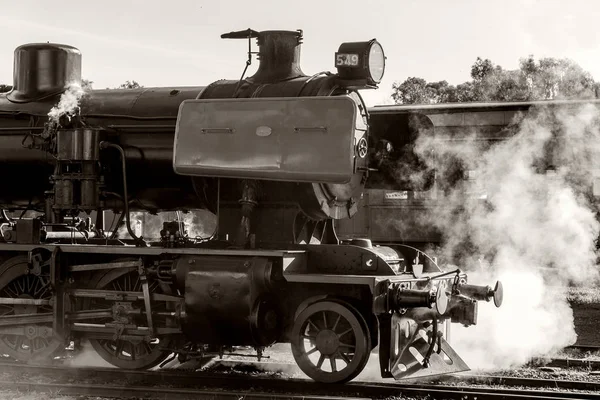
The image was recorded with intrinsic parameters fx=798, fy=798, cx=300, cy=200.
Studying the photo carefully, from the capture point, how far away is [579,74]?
2708 centimetres

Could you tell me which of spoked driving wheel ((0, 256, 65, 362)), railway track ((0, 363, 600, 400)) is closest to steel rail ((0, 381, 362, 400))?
railway track ((0, 363, 600, 400))

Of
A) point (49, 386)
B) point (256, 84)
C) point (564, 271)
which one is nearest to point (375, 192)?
point (564, 271)

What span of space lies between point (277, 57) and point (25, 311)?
3605 mm

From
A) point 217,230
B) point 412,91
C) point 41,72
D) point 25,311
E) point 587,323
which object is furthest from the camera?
point 412,91

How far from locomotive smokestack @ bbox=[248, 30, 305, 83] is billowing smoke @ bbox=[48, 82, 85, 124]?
6.13 ft

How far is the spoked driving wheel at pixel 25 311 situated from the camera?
790cm

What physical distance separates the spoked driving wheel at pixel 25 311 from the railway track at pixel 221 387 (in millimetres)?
220

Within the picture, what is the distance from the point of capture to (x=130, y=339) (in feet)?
24.6

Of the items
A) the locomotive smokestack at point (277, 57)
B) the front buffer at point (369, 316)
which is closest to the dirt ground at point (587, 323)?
the front buffer at point (369, 316)

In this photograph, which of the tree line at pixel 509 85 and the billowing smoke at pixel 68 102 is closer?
the billowing smoke at pixel 68 102

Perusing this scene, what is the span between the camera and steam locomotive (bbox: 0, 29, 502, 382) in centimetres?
678

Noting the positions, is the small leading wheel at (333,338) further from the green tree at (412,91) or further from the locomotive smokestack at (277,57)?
the green tree at (412,91)

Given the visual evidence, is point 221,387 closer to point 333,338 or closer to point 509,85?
point 333,338

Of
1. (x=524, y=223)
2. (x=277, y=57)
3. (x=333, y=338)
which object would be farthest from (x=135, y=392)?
(x=524, y=223)
